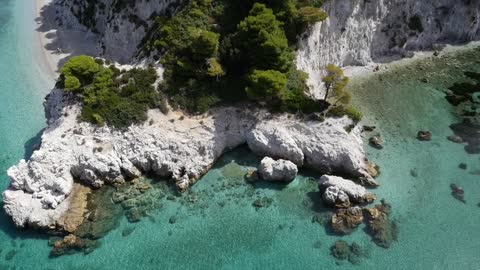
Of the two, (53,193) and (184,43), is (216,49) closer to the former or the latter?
(184,43)

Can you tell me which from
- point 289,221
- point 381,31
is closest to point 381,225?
point 289,221

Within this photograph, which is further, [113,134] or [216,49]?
[216,49]

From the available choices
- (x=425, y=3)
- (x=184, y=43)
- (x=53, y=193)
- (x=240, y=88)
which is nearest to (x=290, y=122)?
(x=240, y=88)

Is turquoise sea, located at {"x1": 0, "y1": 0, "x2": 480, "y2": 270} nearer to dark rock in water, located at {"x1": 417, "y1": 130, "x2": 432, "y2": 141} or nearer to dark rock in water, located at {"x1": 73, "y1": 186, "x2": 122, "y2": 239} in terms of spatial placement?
dark rock in water, located at {"x1": 417, "y1": 130, "x2": 432, "y2": 141}

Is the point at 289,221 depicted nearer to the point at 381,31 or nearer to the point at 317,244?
the point at 317,244

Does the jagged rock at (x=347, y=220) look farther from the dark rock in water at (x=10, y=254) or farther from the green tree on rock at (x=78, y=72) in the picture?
the green tree on rock at (x=78, y=72)
